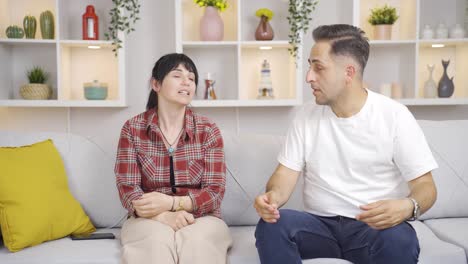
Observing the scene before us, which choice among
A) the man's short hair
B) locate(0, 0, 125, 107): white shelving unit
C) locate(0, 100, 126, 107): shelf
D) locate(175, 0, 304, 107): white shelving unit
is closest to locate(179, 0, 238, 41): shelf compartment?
locate(175, 0, 304, 107): white shelving unit

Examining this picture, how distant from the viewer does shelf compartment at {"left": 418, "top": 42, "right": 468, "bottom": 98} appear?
143 inches

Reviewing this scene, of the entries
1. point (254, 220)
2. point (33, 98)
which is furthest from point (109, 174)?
point (33, 98)

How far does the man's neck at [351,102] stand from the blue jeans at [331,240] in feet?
1.25

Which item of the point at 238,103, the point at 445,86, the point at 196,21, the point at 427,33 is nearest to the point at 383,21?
the point at 427,33

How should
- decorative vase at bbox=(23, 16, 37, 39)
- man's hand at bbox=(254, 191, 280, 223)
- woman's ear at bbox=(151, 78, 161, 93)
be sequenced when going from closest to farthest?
1. man's hand at bbox=(254, 191, 280, 223)
2. woman's ear at bbox=(151, 78, 161, 93)
3. decorative vase at bbox=(23, 16, 37, 39)

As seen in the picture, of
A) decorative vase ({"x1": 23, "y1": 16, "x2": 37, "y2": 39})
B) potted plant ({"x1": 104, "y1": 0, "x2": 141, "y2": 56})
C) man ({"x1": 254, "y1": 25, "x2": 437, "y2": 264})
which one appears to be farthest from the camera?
decorative vase ({"x1": 23, "y1": 16, "x2": 37, "y2": 39})

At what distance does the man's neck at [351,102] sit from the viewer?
75.2 inches

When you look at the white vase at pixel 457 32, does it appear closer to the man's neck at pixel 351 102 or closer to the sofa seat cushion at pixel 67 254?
the man's neck at pixel 351 102

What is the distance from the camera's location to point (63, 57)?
11.2ft

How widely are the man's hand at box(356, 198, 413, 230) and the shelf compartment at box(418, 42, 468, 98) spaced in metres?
2.15

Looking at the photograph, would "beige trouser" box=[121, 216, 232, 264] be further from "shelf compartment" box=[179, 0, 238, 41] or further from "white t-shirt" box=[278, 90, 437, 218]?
"shelf compartment" box=[179, 0, 238, 41]

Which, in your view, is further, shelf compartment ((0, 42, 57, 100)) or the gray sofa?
shelf compartment ((0, 42, 57, 100))

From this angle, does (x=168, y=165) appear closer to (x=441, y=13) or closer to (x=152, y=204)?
(x=152, y=204)

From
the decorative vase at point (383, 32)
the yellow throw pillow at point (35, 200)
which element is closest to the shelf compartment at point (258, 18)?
the decorative vase at point (383, 32)
